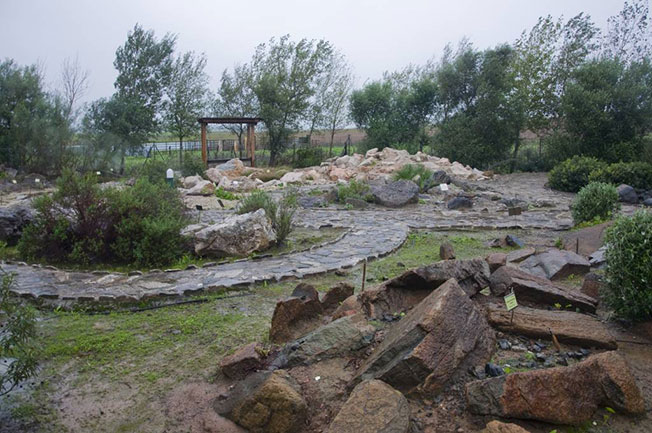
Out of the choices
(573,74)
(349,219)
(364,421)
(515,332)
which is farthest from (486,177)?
(364,421)

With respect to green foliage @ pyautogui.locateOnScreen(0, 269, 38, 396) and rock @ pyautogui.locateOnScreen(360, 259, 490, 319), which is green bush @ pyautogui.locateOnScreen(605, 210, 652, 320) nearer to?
rock @ pyautogui.locateOnScreen(360, 259, 490, 319)

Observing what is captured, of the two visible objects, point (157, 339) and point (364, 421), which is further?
point (157, 339)

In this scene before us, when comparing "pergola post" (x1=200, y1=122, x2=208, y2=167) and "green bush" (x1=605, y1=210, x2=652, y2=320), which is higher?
"pergola post" (x1=200, y1=122, x2=208, y2=167)

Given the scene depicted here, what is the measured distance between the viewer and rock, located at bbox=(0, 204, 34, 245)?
7.85 m

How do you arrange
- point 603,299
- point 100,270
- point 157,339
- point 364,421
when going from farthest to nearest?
1. point 100,270
2. point 157,339
3. point 603,299
4. point 364,421

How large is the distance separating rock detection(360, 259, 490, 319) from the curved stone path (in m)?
2.11

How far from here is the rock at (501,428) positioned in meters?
2.42

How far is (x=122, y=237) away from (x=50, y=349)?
2923 millimetres

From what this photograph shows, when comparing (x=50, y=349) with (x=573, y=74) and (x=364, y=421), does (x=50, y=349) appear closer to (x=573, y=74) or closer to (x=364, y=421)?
(x=364, y=421)

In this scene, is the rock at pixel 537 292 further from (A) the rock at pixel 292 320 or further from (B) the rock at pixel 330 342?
(A) the rock at pixel 292 320

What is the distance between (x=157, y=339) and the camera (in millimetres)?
4297

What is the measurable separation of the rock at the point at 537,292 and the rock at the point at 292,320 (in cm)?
161

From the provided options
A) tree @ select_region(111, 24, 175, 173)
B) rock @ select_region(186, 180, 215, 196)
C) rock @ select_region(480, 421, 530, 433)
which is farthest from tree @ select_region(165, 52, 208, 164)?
rock @ select_region(480, 421, 530, 433)

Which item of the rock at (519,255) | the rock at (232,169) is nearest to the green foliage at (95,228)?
the rock at (519,255)
